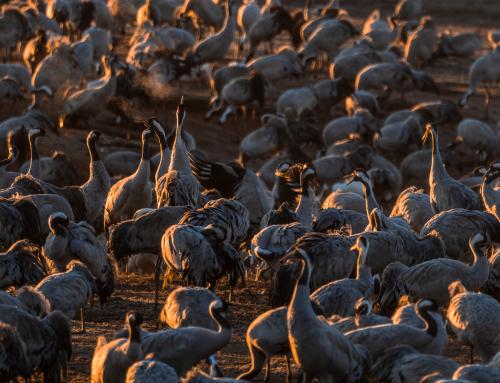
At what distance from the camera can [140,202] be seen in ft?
30.7

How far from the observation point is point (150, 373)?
427cm

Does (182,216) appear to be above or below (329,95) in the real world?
above

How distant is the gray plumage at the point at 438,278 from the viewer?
6.68 metres

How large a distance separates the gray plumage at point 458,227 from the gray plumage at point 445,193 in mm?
1097

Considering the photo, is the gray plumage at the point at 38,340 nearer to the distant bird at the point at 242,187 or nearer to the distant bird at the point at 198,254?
the distant bird at the point at 198,254

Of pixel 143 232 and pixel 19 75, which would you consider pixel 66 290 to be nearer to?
pixel 143 232

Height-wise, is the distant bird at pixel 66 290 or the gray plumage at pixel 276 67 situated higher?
the distant bird at pixel 66 290

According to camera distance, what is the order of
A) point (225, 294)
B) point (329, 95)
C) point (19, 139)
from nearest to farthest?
point (225, 294) < point (19, 139) < point (329, 95)

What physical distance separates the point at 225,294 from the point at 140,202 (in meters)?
2.27

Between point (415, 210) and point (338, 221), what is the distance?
1.68 meters

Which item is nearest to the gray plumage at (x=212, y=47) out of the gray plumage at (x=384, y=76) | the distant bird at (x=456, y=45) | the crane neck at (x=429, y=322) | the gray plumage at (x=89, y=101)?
the gray plumage at (x=89, y=101)

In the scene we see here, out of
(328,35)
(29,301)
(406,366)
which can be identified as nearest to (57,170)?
(29,301)

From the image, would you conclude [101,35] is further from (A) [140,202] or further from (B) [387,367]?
(B) [387,367]

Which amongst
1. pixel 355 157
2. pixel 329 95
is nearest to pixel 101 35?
pixel 329 95
